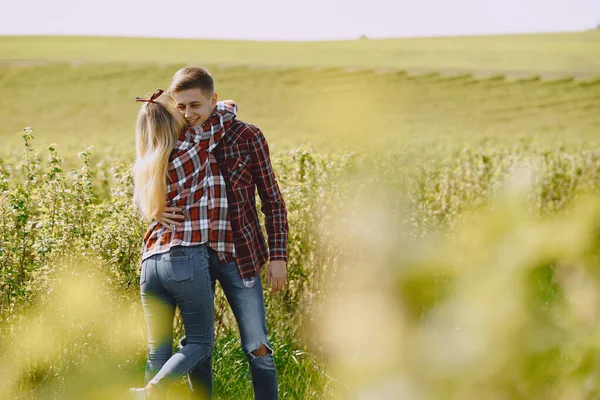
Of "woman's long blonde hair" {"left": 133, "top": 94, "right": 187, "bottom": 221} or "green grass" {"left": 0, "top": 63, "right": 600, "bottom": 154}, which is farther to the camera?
"green grass" {"left": 0, "top": 63, "right": 600, "bottom": 154}

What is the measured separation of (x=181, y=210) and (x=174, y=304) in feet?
1.49

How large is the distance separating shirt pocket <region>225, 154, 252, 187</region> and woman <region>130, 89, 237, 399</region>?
0.23 feet

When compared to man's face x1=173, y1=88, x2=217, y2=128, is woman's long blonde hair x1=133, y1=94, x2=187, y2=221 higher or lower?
lower

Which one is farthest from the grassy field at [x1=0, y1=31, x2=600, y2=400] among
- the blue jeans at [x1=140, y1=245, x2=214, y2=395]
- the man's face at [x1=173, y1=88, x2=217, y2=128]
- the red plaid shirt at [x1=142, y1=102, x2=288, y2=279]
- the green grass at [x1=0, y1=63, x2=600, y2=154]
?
the green grass at [x1=0, y1=63, x2=600, y2=154]

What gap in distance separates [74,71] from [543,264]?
43508 millimetres

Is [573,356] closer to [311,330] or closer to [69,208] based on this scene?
[69,208]

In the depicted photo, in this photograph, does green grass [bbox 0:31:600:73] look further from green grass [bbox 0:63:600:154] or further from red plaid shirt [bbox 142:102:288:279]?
red plaid shirt [bbox 142:102:288:279]

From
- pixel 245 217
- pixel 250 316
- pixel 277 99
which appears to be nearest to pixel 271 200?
pixel 245 217

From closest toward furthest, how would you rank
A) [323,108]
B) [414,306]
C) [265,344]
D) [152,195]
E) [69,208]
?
[414,306] → [323,108] → [152,195] → [265,344] → [69,208]

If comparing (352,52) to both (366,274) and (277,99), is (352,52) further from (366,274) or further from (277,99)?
(366,274)

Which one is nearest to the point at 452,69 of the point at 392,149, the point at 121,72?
the point at 121,72

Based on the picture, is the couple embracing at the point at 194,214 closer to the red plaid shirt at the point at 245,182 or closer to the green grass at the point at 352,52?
the red plaid shirt at the point at 245,182

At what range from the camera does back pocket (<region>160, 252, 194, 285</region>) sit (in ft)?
9.71

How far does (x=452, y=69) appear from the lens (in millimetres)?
41438
